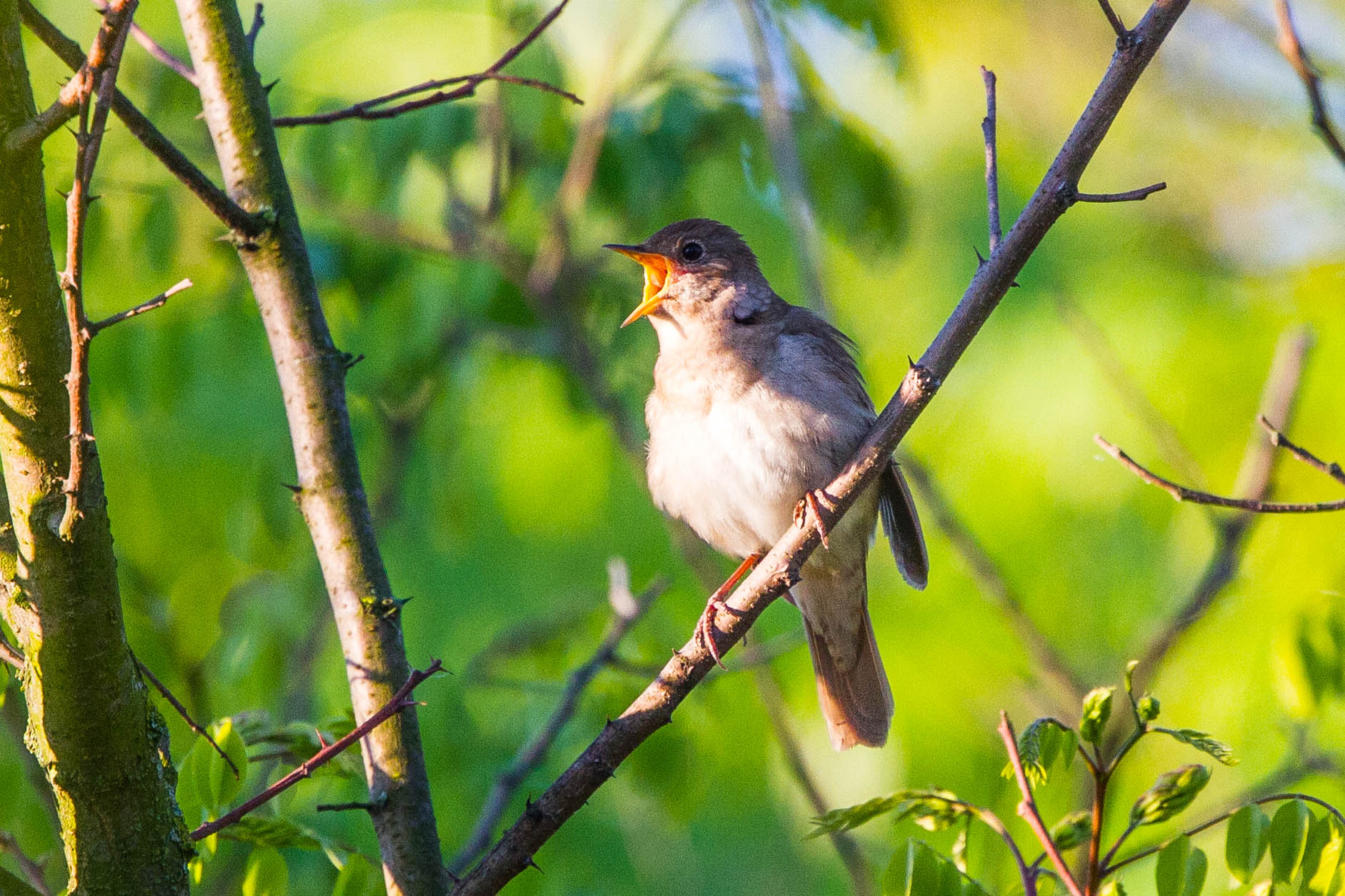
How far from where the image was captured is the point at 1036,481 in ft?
22.1

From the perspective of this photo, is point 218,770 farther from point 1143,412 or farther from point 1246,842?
point 1143,412

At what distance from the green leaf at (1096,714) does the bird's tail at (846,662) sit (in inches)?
Answer: 77.9

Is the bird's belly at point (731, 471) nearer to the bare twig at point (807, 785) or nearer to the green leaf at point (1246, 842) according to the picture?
the bare twig at point (807, 785)

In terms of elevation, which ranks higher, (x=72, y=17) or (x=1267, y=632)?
(x=72, y=17)

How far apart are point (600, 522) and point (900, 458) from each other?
A: 97.7 inches

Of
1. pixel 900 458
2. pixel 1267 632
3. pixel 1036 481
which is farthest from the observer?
pixel 1036 481

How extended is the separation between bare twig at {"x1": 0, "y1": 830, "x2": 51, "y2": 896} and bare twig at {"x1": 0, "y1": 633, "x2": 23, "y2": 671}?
1.95 ft

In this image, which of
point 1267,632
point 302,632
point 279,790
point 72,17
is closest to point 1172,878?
point 279,790

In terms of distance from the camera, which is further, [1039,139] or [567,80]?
[1039,139]

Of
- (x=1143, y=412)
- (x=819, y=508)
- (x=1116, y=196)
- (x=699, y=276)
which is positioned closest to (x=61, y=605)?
(x=819, y=508)

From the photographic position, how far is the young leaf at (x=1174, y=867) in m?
2.14

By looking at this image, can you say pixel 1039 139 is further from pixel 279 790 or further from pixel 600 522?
pixel 279 790

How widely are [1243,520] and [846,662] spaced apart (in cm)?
173

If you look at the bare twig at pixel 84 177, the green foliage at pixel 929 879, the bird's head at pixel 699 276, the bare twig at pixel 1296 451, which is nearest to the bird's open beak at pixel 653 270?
the bird's head at pixel 699 276
